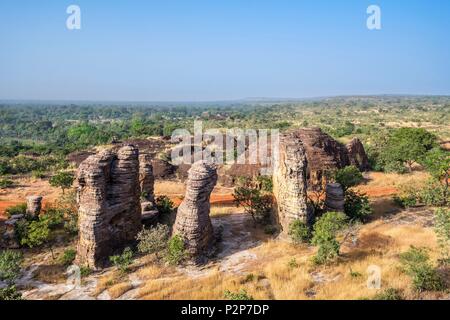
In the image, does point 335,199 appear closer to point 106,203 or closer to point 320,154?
point 106,203

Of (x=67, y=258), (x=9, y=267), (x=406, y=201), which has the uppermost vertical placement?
(x=406, y=201)

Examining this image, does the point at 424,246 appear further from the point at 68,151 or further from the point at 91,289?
the point at 68,151

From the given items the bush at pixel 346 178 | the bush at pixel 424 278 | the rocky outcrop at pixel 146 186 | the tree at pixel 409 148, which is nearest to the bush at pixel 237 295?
the bush at pixel 424 278

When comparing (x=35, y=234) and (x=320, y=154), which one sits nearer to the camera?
(x=35, y=234)

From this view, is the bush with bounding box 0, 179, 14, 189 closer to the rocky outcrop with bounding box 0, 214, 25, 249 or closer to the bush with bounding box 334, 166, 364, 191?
the rocky outcrop with bounding box 0, 214, 25, 249

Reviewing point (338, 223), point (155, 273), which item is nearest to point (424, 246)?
point (338, 223)

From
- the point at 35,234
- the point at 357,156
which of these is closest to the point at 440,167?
the point at 357,156
